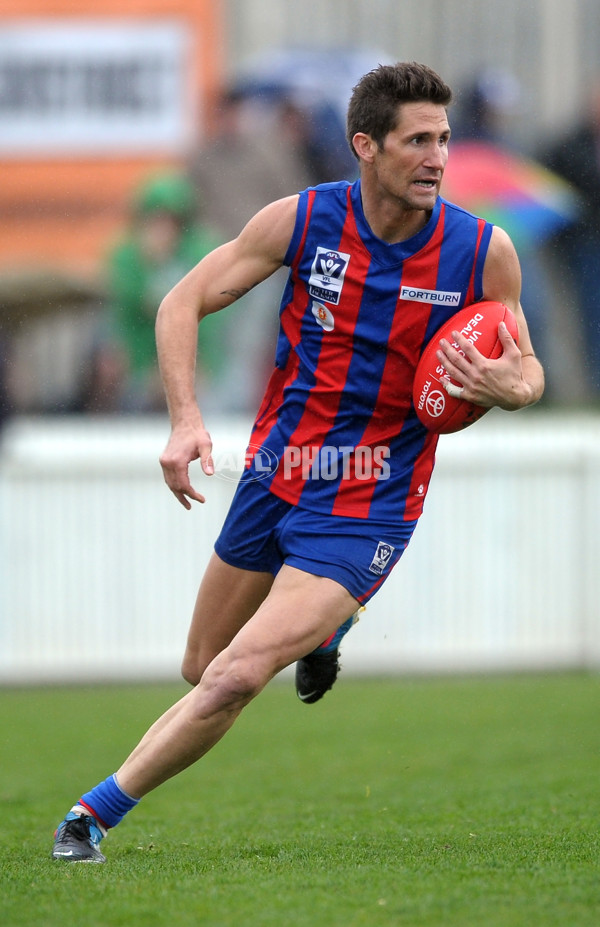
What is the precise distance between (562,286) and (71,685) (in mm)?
4931

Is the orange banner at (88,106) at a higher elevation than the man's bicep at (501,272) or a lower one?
higher

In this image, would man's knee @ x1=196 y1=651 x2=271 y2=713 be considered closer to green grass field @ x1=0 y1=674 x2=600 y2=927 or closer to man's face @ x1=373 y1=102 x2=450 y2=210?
green grass field @ x1=0 y1=674 x2=600 y2=927

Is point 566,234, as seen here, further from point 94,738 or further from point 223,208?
point 94,738

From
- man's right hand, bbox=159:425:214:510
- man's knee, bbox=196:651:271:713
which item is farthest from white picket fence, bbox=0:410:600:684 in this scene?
man's knee, bbox=196:651:271:713

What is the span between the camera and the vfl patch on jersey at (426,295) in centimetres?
441

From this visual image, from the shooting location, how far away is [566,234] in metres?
10.9

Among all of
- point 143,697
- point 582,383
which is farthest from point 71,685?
point 582,383

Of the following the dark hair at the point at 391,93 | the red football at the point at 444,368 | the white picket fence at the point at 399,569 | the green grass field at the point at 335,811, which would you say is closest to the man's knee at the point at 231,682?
the green grass field at the point at 335,811

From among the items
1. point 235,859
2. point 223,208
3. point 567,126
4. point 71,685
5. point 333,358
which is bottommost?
point 71,685

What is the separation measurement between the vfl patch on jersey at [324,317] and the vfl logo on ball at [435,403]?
0.43m

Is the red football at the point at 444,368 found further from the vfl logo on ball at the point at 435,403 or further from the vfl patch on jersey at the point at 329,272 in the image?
the vfl patch on jersey at the point at 329,272

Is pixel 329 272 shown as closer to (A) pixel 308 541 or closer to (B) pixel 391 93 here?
(B) pixel 391 93

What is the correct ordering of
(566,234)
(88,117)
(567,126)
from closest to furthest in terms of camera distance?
(566,234) < (567,126) < (88,117)

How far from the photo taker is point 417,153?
4250mm
